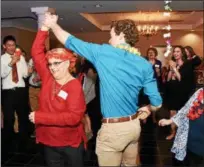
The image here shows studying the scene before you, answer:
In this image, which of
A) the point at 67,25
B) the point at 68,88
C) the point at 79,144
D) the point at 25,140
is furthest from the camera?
the point at 67,25

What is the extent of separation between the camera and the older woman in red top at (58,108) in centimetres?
156

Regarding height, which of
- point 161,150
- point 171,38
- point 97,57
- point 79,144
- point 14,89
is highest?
point 171,38

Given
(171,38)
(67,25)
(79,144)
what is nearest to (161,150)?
(79,144)

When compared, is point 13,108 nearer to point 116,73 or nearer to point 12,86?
point 12,86

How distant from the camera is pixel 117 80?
1.50 metres

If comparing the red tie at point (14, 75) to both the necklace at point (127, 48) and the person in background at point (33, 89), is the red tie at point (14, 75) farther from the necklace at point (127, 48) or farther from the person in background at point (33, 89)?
the necklace at point (127, 48)

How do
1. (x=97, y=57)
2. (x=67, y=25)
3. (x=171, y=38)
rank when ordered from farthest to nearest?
(x=171, y=38) < (x=67, y=25) < (x=97, y=57)

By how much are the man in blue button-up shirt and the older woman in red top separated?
14 centimetres

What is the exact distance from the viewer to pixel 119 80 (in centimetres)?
150

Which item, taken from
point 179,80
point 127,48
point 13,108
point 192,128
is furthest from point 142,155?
point 127,48

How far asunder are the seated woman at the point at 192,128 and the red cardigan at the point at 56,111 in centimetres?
53

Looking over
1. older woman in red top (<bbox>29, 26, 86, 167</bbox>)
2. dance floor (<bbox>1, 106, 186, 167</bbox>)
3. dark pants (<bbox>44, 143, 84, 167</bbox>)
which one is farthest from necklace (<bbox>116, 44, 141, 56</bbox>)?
dance floor (<bbox>1, 106, 186, 167</bbox>)

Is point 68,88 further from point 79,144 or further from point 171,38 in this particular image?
point 171,38

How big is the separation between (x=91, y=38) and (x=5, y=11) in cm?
497
